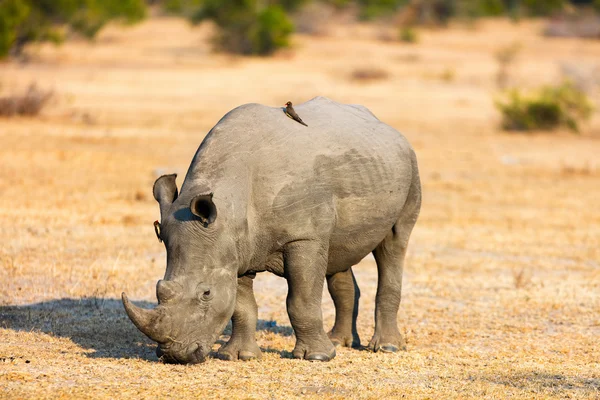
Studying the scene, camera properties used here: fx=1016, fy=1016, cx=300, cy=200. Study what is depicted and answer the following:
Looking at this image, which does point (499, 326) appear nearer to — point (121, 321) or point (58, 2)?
point (121, 321)

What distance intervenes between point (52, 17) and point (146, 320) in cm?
3367

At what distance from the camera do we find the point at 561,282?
35.8 ft

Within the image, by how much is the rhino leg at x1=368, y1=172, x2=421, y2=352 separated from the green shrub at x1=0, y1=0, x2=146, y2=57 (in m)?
24.7

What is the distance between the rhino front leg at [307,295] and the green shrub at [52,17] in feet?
83.6

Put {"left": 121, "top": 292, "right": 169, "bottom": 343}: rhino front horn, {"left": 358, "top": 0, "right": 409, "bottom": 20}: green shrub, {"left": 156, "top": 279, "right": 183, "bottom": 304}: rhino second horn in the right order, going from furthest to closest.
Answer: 1. {"left": 358, "top": 0, "right": 409, "bottom": 20}: green shrub
2. {"left": 156, "top": 279, "right": 183, "bottom": 304}: rhino second horn
3. {"left": 121, "top": 292, "right": 169, "bottom": 343}: rhino front horn

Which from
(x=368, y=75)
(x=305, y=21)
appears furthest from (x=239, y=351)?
(x=305, y=21)

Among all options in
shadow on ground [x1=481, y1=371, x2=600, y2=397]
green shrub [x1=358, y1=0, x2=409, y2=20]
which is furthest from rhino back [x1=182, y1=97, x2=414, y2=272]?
green shrub [x1=358, y1=0, x2=409, y2=20]

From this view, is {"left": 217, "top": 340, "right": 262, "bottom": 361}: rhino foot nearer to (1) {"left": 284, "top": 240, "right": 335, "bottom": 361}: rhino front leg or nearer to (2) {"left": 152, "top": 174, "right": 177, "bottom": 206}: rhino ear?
(1) {"left": 284, "top": 240, "right": 335, "bottom": 361}: rhino front leg

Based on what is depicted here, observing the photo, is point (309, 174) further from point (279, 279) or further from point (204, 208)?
point (279, 279)

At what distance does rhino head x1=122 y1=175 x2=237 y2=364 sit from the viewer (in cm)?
624

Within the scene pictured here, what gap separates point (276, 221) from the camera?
22.2 feet

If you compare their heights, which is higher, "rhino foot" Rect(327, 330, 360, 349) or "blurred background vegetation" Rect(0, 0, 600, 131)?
"rhino foot" Rect(327, 330, 360, 349)

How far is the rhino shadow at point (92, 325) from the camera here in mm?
7297

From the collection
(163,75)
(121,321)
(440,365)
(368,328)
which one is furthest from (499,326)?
(163,75)
